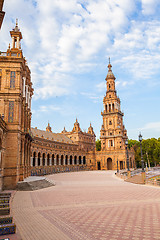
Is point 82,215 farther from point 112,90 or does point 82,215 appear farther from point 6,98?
point 112,90

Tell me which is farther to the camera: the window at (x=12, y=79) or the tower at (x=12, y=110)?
the window at (x=12, y=79)

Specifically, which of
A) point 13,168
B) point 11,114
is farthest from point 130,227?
point 11,114

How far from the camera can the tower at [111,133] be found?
7131 centimetres

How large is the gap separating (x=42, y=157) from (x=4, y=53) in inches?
1439

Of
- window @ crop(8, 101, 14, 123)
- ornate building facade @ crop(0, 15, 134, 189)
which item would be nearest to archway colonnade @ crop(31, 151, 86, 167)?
ornate building facade @ crop(0, 15, 134, 189)

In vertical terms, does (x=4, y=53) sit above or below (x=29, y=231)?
above

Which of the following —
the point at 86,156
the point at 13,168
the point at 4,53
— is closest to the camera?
the point at 13,168

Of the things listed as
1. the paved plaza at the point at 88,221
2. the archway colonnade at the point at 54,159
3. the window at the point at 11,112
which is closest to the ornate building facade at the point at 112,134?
the archway colonnade at the point at 54,159

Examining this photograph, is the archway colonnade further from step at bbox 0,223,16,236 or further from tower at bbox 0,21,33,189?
step at bbox 0,223,16,236

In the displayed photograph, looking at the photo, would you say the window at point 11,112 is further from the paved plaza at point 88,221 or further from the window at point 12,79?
the paved plaza at point 88,221

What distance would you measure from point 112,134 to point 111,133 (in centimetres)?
74

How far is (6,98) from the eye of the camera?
24469mm

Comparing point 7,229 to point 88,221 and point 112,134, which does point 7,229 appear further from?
point 112,134

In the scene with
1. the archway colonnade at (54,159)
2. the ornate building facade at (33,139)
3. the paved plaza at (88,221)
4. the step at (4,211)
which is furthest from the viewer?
the archway colonnade at (54,159)
